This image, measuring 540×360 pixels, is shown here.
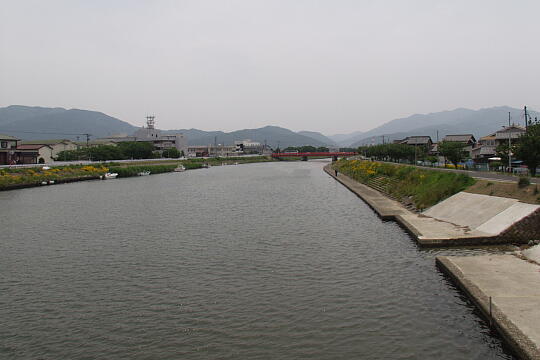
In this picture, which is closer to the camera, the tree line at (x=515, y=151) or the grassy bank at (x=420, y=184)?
the grassy bank at (x=420, y=184)

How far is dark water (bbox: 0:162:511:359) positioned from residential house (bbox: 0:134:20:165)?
220 feet

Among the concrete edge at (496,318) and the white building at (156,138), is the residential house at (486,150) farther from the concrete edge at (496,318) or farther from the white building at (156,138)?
the white building at (156,138)

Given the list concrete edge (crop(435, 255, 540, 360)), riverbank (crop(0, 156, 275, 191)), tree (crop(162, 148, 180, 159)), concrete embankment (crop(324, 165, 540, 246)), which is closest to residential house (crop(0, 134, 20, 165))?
riverbank (crop(0, 156, 275, 191))

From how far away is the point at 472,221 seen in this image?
24.5 meters

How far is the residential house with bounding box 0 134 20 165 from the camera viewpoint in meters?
85.1

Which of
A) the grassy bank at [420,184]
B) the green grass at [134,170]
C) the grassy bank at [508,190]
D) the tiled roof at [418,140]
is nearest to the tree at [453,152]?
the grassy bank at [420,184]

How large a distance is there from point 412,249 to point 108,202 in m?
35.4

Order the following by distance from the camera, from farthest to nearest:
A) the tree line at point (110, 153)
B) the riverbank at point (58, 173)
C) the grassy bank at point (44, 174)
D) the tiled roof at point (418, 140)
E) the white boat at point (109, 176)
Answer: the tree line at point (110, 153)
the tiled roof at point (418, 140)
the white boat at point (109, 176)
the riverbank at point (58, 173)
the grassy bank at point (44, 174)

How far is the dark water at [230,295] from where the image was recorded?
11742 millimetres

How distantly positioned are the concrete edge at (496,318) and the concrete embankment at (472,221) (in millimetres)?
5308

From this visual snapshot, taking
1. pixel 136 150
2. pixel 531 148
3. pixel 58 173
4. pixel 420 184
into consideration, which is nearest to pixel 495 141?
pixel 420 184

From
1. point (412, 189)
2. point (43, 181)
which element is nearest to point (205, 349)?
point (412, 189)

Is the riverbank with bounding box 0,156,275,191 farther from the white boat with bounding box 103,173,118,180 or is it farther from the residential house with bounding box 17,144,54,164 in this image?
the residential house with bounding box 17,144,54,164

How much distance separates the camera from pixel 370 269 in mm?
18734
